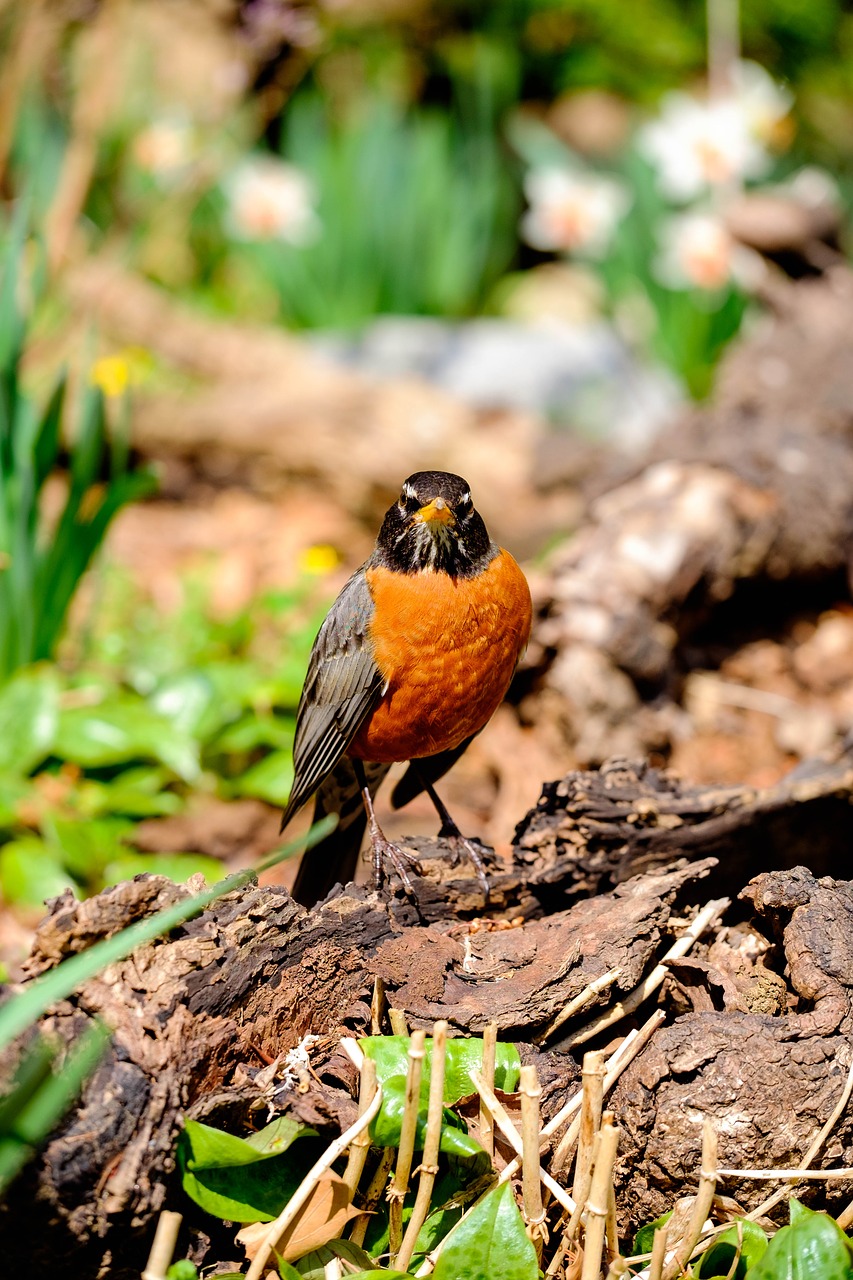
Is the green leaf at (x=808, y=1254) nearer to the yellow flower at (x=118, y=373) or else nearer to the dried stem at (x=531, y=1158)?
the dried stem at (x=531, y=1158)

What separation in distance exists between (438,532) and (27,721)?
78.7 inches

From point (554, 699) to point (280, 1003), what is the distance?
2.20m

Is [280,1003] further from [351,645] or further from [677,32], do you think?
[677,32]

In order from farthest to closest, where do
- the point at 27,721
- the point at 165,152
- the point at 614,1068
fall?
the point at 165,152
the point at 27,721
the point at 614,1068

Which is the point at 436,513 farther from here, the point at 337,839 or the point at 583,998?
the point at 583,998

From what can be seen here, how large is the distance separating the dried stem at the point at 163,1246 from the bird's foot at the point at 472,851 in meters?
1.21

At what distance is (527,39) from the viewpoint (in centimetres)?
1118

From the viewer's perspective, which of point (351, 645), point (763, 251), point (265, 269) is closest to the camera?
point (351, 645)

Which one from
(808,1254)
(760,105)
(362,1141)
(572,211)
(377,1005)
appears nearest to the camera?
(808,1254)

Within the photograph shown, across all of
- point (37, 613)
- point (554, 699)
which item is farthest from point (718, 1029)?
point (37, 613)

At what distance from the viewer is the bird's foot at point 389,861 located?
2.92 m

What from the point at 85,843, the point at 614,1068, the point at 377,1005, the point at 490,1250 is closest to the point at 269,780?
the point at 85,843

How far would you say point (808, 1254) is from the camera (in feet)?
6.38

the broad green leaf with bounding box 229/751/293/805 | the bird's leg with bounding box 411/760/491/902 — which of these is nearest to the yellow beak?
the bird's leg with bounding box 411/760/491/902
